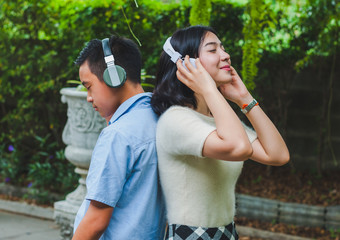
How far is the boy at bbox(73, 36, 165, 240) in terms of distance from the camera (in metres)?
1.62

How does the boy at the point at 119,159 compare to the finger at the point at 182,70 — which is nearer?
the boy at the point at 119,159

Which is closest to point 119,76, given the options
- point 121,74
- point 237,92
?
point 121,74

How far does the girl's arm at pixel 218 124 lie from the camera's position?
5.20 feet

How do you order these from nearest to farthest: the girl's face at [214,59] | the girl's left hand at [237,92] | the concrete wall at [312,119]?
the girl's face at [214,59] < the girl's left hand at [237,92] < the concrete wall at [312,119]

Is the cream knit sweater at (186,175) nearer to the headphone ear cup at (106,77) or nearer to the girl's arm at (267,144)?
the headphone ear cup at (106,77)

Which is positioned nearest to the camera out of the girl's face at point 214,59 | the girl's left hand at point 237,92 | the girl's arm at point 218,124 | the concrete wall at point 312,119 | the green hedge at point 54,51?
Result: the girl's arm at point 218,124

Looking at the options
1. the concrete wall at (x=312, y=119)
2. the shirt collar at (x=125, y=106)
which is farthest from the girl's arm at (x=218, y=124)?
the concrete wall at (x=312, y=119)

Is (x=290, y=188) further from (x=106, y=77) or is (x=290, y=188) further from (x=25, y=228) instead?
(x=106, y=77)

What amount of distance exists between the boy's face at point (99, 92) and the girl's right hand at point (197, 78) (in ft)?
0.84

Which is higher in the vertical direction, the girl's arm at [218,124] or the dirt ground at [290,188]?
the girl's arm at [218,124]

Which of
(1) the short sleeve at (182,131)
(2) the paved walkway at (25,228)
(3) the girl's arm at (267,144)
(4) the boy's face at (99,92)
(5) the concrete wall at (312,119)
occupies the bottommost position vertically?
(2) the paved walkway at (25,228)

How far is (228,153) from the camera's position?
62.6 inches

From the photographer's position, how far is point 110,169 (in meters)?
1.62

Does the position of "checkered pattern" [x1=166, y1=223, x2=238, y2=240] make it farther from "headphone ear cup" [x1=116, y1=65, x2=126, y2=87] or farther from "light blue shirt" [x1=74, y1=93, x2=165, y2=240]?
"headphone ear cup" [x1=116, y1=65, x2=126, y2=87]
